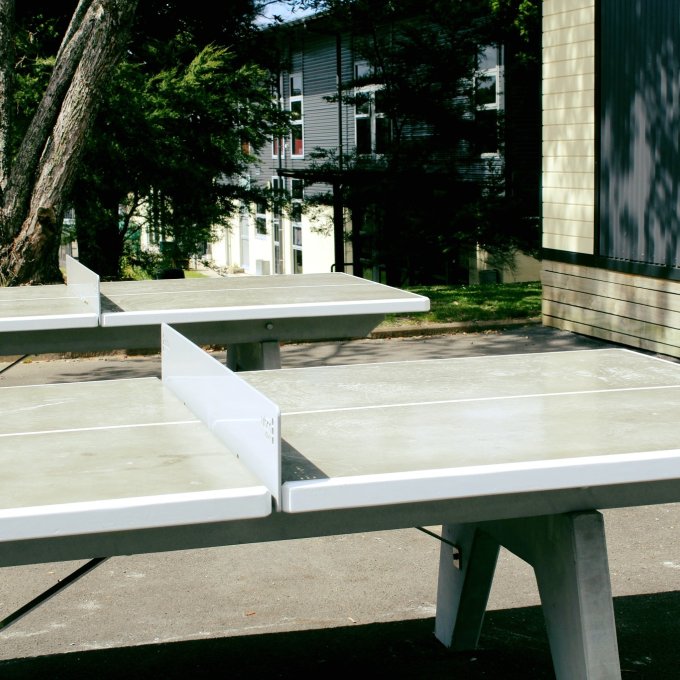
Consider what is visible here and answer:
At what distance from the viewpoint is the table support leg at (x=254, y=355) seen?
274 inches

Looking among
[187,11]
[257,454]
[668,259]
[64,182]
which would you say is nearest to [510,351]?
[668,259]

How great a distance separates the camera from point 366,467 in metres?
2.93

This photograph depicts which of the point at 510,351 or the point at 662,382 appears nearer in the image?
the point at 662,382

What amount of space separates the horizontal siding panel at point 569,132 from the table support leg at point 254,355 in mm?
6527

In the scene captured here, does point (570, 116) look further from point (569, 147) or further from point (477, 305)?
point (477, 305)

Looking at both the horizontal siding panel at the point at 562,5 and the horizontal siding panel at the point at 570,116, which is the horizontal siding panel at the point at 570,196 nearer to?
the horizontal siding panel at the point at 570,116

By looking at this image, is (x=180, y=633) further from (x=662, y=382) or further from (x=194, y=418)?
(x=662, y=382)

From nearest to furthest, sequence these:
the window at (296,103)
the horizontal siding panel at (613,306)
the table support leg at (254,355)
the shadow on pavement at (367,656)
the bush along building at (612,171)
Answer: the shadow on pavement at (367,656) < the table support leg at (254,355) < the bush along building at (612,171) < the horizontal siding panel at (613,306) < the window at (296,103)

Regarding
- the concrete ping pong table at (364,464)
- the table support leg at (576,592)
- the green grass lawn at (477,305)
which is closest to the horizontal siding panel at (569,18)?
the green grass lawn at (477,305)

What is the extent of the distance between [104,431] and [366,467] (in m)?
0.98

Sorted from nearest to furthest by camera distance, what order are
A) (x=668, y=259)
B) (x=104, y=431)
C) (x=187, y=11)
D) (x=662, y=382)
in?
1. (x=104, y=431)
2. (x=662, y=382)
3. (x=668, y=259)
4. (x=187, y=11)

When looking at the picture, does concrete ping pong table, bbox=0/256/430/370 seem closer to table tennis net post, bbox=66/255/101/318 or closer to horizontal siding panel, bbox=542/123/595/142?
table tennis net post, bbox=66/255/101/318

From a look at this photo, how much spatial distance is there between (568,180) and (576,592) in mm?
10608

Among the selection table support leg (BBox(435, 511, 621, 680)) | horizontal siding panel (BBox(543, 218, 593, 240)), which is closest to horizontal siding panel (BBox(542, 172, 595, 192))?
horizontal siding panel (BBox(543, 218, 593, 240))
